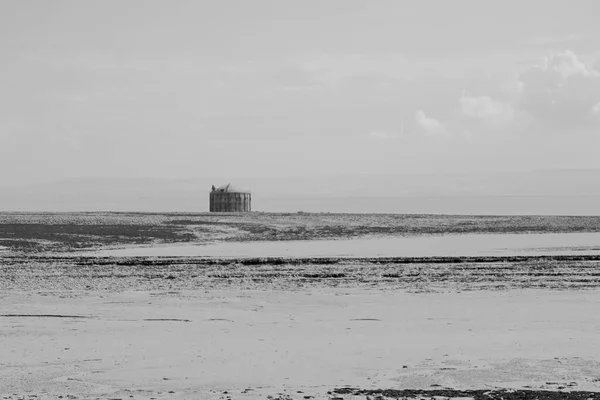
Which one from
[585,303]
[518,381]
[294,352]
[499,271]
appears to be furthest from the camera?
[499,271]

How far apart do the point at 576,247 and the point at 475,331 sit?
28573 mm

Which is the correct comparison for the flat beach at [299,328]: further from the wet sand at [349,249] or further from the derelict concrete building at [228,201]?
the derelict concrete building at [228,201]

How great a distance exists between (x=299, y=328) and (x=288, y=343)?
1.68 metres

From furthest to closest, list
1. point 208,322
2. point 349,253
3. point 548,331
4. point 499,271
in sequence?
point 349,253 → point 499,271 → point 208,322 → point 548,331

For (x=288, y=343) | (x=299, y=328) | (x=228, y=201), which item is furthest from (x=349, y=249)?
(x=228, y=201)

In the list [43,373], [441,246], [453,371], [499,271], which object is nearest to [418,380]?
[453,371]

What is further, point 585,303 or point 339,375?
point 585,303

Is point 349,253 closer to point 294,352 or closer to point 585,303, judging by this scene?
point 585,303

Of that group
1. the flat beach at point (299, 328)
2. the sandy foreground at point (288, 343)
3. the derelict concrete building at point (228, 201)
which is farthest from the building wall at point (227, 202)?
the sandy foreground at point (288, 343)

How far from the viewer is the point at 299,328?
1717cm

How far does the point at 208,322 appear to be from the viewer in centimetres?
1789

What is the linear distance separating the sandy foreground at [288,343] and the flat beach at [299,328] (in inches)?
1.8

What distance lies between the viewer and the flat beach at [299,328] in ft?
40.9

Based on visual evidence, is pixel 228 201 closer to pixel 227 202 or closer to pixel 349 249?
pixel 227 202
